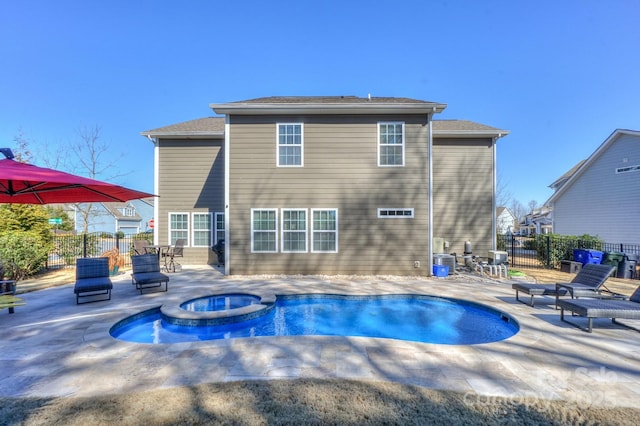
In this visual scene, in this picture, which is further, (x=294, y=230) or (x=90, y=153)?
(x=90, y=153)

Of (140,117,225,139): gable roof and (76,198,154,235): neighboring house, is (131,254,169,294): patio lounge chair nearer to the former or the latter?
(140,117,225,139): gable roof

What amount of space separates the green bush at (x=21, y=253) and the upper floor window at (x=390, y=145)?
38.3ft

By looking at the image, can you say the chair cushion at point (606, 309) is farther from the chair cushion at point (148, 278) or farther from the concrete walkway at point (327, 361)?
the chair cushion at point (148, 278)

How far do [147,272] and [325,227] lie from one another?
5.42 m

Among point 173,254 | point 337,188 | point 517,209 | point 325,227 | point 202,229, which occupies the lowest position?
point 173,254

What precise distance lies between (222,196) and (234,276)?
4089 mm

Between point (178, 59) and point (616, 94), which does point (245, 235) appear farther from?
point (616, 94)

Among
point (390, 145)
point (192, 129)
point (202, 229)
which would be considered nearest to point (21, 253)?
point (202, 229)

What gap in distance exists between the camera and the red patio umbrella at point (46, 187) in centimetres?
382

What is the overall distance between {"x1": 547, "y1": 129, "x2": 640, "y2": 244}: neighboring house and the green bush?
2475 cm

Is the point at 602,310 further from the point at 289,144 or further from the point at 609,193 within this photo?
the point at 609,193

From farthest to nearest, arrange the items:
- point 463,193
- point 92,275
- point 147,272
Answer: point 463,193 < point 147,272 < point 92,275

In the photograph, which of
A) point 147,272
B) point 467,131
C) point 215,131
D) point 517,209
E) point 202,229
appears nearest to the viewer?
point 147,272

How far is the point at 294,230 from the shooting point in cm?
962
